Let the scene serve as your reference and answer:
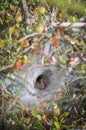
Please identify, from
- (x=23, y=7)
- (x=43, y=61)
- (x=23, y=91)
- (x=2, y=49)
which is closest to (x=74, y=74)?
(x=43, y=61)

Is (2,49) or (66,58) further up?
(2,49)

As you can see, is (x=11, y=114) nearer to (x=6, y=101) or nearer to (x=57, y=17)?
(x=6, y=101)

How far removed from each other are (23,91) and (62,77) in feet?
1.69

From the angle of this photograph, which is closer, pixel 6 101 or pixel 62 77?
pixel 6 101

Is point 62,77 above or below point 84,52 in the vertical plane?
below

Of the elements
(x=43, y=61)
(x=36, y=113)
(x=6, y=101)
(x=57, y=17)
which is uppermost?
(x=57, y=17)

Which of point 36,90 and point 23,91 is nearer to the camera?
point 23,91

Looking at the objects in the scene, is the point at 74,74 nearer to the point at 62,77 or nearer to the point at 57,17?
the point at 62,77

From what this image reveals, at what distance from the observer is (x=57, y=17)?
13.5 ft

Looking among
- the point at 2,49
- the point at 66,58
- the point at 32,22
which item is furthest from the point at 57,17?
the point at 2,49

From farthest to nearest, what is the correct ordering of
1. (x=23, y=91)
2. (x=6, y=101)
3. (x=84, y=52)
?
(x=84, y=52) < (x=23, y=91) < (x=6, y=101)

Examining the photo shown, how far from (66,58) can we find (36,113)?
2.70ft

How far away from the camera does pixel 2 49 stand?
127 inches

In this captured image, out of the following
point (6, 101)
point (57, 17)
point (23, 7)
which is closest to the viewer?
point (6, 101)
